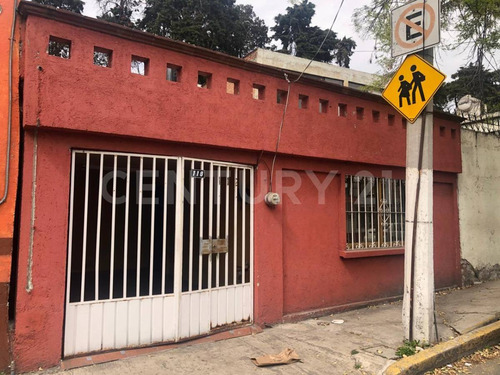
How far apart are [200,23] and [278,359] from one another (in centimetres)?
1723

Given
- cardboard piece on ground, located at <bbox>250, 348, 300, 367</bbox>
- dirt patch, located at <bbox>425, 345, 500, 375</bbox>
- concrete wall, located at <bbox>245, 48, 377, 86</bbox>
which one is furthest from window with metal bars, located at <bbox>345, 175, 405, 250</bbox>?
concrete wall, located at <bbox>245, 48, 377, 86</bbox>

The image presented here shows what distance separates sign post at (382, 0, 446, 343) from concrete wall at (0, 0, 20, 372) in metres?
4.38

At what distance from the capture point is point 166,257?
4.99 meters

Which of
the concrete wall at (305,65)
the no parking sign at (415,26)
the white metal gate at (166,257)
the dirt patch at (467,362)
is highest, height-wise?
the concrete wall at (305,65)

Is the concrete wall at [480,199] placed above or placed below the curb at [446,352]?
above

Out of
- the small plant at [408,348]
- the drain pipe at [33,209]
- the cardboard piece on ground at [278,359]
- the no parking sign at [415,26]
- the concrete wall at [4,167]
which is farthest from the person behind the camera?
the no parking sign at [415,26]

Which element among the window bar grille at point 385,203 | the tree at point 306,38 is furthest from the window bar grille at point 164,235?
the tree at point 306,38

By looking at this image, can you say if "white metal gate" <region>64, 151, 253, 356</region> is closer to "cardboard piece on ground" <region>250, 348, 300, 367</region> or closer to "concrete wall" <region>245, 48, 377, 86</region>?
"cardboard piece on ground" <region>250, 348, 300, 367</region>

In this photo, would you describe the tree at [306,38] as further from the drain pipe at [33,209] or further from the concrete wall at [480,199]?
the drain pipe at [33,209]

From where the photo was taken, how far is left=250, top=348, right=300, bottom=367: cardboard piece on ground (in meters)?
4.12

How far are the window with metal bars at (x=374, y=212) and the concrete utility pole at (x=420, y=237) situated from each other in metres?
1.82

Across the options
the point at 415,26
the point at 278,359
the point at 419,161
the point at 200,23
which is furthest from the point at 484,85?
the point at 200,23

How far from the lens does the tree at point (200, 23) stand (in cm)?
1786

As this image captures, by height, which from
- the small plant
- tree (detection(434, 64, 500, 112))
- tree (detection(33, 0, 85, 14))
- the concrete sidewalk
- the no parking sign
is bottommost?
the concrete sidewalk
